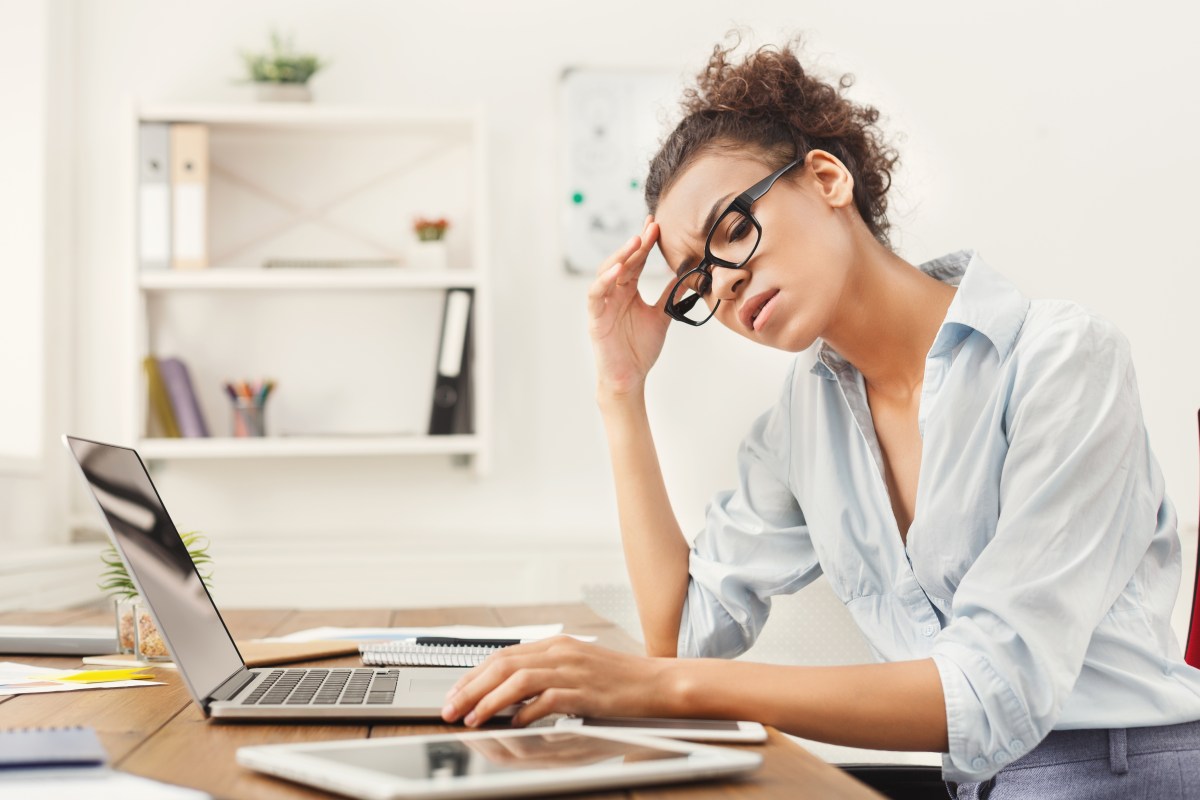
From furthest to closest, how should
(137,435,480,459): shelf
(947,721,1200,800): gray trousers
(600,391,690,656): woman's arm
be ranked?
(137,435,480,459): shelf, (600,391,690,656): woman's arm, (947,721,1200,800): gray trousers

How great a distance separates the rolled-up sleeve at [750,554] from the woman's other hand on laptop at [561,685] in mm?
529

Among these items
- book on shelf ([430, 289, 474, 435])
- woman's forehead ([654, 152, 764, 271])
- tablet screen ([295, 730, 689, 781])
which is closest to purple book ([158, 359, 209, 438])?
book on shelf ([430, 289, 474, 435])

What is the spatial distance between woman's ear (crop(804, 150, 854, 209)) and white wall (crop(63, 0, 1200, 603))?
1.46 metres

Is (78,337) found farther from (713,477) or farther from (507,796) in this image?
(507,796)

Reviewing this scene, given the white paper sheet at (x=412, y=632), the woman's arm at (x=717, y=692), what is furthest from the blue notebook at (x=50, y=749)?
the white paper sheet at (x=412, y=632)

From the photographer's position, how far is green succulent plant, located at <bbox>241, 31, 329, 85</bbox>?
251 cm

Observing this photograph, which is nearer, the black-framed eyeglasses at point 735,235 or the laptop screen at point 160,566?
the laptop screen at point 160,566

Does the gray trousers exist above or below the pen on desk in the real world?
below

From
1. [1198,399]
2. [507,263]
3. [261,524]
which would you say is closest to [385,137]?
[507,263]

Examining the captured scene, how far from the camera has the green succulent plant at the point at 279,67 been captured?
2.51 meters

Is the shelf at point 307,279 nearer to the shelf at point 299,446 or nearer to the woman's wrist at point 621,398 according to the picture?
the shelf at point 299,446

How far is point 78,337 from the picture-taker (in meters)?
2.61

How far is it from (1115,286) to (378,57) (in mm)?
1908

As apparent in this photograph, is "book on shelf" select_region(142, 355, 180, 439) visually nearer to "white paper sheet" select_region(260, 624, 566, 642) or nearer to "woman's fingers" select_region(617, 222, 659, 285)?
"white paper sheet" select_region(260, 624, 566, 642)
